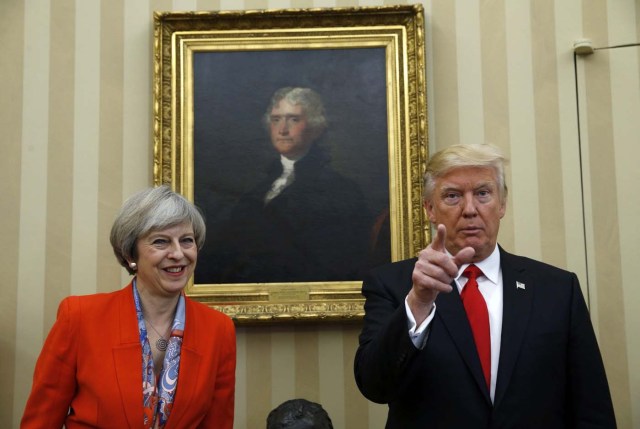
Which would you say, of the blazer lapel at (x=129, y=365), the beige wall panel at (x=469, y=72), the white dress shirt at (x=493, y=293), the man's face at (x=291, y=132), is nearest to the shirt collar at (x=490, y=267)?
the white dress shirt at (x=493, y=293)

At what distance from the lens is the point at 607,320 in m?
3.89

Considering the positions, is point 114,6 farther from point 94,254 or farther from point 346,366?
point 346,366

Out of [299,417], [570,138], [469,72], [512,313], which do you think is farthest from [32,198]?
[570,138]

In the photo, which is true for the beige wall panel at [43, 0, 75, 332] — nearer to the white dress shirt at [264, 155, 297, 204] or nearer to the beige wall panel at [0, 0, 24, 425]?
the beige wall panel at [0, 0, 24, 425]

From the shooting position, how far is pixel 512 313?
237 cm

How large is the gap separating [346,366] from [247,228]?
0.93 meters

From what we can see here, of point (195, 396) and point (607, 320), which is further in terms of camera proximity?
point (607, 320)

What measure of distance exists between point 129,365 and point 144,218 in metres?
0.57

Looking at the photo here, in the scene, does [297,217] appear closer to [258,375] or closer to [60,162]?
[258,375]

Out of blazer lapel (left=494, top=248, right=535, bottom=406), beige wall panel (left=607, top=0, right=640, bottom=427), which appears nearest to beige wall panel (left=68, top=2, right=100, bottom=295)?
blazer lapel (left=494, top=248, right=535, bottom=406)

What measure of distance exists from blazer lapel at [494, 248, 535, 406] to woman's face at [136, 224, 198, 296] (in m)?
1.24

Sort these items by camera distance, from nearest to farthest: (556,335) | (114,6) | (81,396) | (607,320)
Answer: (556,335)
(81,396)
(607,320)
(114,6)

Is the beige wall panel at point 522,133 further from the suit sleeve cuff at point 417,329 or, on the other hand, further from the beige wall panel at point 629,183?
the suit sleeve cuff at point 417,329

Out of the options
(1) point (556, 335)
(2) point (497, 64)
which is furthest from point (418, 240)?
(1) point (556, 335)
